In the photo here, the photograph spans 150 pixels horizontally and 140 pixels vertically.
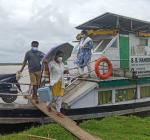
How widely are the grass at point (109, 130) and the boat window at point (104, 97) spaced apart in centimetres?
128

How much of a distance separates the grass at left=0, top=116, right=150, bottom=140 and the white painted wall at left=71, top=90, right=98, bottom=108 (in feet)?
3.39

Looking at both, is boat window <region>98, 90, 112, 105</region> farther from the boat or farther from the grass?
the grass

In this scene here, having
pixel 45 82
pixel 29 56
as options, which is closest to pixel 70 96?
pixel 45 82

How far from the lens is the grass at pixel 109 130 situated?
35.5 feet

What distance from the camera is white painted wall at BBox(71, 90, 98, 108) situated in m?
13.9

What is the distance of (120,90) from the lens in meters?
15.3

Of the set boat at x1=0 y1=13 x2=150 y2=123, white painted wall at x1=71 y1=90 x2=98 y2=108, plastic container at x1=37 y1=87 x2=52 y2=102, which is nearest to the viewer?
plastic container at x1=37 y1=87 x2=52 y2=102

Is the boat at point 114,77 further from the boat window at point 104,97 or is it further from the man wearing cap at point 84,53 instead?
the man wearing cap at point 84,53

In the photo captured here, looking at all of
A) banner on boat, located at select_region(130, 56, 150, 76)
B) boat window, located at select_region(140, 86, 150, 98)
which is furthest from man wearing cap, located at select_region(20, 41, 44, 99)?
boat window, located at select_region(140, 86, 150, 98)

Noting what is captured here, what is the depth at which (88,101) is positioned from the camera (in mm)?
14156

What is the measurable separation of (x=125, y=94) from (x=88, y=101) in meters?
1.94

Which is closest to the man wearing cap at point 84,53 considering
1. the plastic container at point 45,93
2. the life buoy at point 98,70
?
the life buoy at point 98,70

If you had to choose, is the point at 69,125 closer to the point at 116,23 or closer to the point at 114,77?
the point at 114,77

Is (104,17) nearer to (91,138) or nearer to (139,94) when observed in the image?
(139,94)
